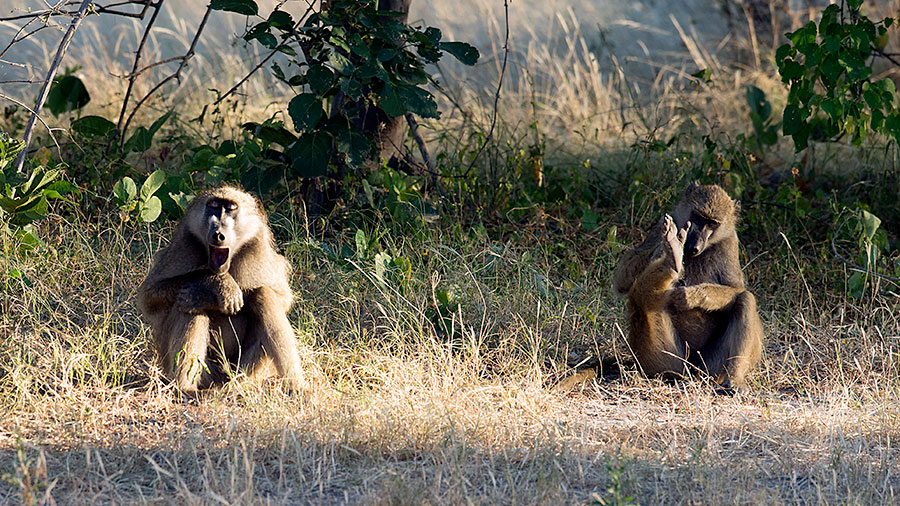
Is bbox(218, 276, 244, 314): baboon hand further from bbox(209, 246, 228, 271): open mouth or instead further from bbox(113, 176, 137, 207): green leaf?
bbox(113, 176, 137, 207): green leaf

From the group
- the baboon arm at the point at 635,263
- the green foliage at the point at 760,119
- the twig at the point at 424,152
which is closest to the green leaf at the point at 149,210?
the twig at the point at 424,152

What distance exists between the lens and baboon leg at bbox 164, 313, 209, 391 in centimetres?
367

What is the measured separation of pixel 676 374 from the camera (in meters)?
4.20

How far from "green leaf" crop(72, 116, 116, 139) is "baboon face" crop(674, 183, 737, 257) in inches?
122

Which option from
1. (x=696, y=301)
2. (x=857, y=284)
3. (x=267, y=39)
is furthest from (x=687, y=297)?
(x=267, y=39)

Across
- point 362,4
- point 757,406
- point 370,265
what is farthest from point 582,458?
point 362,4

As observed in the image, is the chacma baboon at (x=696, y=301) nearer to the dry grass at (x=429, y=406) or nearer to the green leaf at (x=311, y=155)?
the dry grass at (x=429, y=406)

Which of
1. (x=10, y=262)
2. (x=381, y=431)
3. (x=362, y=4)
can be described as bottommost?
(x=381, y=431)

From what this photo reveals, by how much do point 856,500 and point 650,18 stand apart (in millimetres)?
10946

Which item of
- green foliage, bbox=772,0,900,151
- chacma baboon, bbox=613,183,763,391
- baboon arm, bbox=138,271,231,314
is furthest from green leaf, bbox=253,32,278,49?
green foliage, bbox=772,0,900,151

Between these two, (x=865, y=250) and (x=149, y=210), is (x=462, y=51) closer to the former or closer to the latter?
(x=149, y=210)

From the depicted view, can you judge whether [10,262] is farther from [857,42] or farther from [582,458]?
[857,42]

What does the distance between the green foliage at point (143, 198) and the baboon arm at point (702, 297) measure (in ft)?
7.70

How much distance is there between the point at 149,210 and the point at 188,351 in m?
1.25
